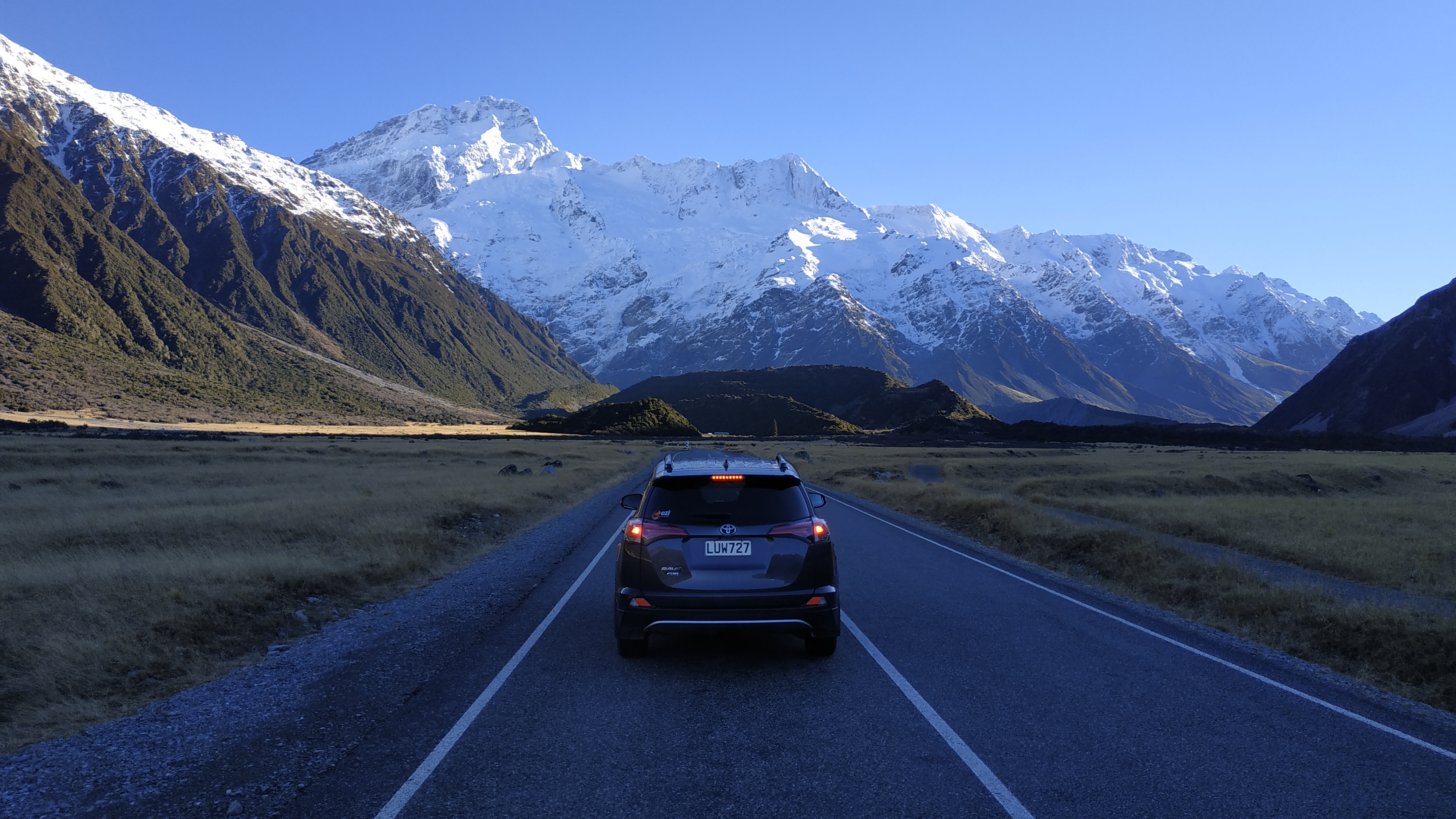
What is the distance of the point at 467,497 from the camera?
24.1m

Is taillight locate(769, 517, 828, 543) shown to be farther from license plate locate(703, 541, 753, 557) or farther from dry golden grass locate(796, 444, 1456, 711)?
dry golden grass locate(796, 444, 1456, 711)

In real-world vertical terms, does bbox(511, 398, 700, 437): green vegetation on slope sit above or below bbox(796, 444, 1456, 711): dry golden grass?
above

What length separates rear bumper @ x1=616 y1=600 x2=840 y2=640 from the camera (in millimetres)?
7438

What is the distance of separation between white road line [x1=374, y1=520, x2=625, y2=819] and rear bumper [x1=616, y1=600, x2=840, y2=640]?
4.36 feet

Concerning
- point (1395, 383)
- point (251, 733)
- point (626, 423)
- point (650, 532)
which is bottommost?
point (251, 733)

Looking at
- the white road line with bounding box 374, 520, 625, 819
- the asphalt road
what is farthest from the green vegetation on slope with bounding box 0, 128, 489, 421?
A: the asphalt road

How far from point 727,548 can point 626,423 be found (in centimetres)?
13070

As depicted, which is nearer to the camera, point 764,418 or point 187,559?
point 187,559

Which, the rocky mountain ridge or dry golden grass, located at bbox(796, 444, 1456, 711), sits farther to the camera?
the rocky mountain ridge

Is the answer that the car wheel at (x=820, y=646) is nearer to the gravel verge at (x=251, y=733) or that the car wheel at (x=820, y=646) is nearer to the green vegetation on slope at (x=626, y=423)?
the gravel verge at (x=251, y=733)

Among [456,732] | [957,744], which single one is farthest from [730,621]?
[456,732]

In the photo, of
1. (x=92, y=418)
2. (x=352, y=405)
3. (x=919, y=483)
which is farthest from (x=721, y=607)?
(x=352, y=405)

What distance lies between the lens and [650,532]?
25.3ft

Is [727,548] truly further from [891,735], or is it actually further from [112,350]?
[112,350]
